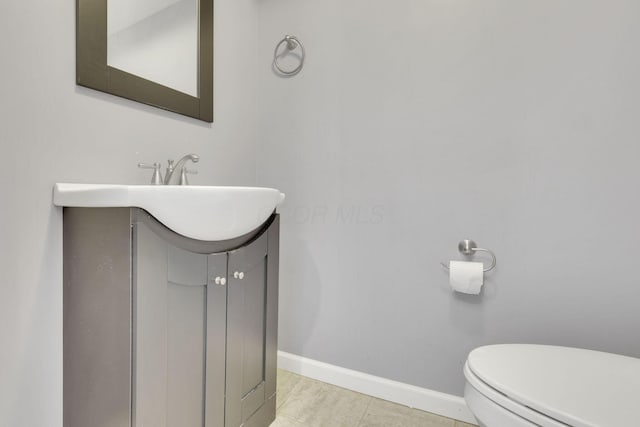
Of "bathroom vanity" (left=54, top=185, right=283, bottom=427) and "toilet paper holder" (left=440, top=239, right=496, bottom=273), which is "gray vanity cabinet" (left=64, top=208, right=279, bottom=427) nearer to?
"bathroom vanity" (left=54, top=185, right=283, bottom=427)

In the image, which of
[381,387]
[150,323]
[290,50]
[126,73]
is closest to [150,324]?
[150,323]

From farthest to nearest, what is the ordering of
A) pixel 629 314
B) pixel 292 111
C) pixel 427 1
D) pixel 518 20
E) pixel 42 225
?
1. pixel 292 111
2. pixel 427 1
3. pixel 518 20
4. pixel 629 314
5. pixel 42 225

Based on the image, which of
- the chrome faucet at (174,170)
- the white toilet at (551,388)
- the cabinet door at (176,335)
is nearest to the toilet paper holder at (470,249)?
the white toilet at (551,388)

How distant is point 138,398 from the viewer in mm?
750

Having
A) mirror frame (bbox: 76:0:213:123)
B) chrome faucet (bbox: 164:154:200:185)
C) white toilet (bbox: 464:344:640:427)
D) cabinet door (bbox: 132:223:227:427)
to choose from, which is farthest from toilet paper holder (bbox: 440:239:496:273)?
mirror frame (bbox: 76:0:213:123)

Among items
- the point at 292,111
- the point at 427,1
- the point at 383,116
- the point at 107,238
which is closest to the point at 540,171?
the point at 383,116

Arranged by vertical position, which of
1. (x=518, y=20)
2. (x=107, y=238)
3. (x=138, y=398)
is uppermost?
(x=518, y=20)

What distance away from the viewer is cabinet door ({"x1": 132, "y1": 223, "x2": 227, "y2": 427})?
754 mm

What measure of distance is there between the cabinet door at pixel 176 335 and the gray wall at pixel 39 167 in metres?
0.37

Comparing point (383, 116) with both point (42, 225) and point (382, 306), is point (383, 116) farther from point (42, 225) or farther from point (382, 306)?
point (42, 225)

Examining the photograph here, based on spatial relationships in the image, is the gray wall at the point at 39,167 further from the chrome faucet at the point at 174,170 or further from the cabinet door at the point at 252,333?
the cabinet door at the point at 252,333

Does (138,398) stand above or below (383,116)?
below

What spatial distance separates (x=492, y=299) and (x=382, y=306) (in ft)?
1.49

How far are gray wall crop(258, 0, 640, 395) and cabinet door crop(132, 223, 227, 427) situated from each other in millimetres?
718
